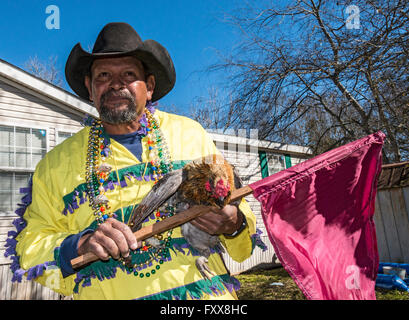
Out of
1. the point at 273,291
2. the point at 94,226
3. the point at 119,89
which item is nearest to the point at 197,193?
the point at 94,226

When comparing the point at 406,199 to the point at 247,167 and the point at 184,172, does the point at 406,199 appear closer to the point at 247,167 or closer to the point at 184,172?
the point at 247,167

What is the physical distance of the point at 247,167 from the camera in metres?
13.1

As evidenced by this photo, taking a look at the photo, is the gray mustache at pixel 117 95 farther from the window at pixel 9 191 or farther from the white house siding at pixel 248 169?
the white house siding at pixel 248 169

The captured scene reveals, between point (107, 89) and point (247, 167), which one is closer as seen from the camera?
point (107, 89)

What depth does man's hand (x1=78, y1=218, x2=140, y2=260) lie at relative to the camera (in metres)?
1.58

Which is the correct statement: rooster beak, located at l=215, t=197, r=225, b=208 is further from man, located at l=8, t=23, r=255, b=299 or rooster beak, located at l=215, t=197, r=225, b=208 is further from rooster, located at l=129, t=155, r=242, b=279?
man, located at l=8, t=23, r=255, b=299

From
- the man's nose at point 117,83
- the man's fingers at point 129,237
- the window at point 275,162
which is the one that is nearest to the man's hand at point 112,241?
the man's fingers at point 129,237

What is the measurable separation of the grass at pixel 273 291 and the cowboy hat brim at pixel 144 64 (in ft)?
21.8

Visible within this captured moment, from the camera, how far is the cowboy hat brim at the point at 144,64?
2240mm

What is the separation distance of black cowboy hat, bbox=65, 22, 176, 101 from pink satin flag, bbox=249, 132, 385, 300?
1148 millimetres

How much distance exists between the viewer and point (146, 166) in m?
2.14

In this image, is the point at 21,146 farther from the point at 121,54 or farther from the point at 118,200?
the point at 118,200

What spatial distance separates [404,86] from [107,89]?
8411 mm
